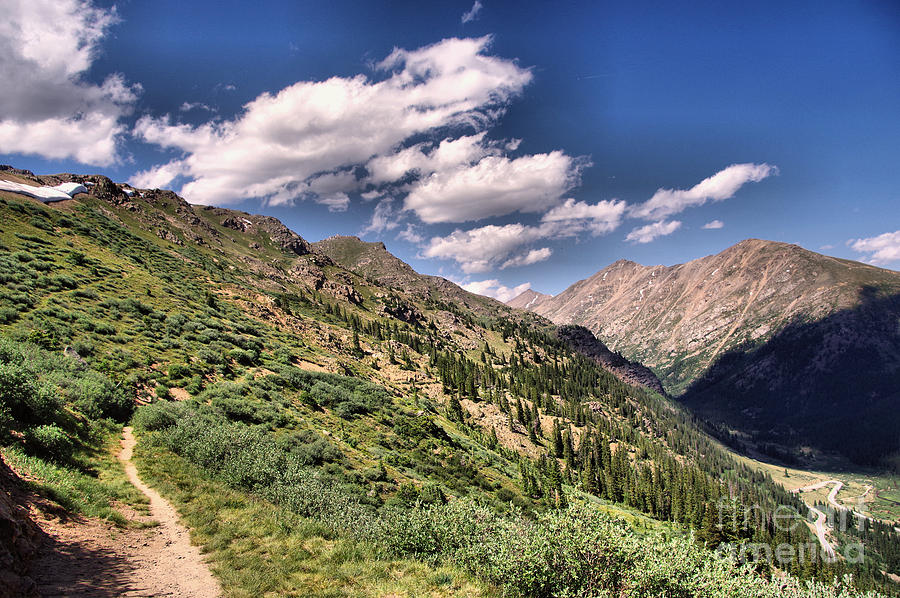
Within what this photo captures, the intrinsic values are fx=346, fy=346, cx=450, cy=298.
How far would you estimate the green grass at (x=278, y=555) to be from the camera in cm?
1157

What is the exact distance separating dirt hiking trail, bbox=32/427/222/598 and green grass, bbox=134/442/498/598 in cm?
60

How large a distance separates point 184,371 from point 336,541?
2474 centimetres

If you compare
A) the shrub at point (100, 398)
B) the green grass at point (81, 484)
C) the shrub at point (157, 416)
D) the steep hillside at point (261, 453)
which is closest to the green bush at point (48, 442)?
the steep hillside at point (261, 453)

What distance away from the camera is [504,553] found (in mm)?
15672

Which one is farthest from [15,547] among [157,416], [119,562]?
[157,416]

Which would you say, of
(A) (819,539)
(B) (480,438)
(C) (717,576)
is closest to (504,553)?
(C) (717,576)

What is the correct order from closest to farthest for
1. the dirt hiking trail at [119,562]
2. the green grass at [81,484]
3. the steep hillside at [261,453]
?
the dirt hiking trail at [119,562], the green grass at [81,484], the steep hillside at [261,453]

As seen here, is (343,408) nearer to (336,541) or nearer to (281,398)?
(281,398)

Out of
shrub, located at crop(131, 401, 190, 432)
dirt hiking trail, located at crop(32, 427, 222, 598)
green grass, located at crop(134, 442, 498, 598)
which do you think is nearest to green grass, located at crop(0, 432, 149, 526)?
dirt hiking trail, located at crop(32, 427, 222, 598)

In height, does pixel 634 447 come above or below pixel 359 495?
below

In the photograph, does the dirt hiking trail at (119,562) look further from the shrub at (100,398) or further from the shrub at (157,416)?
the shrub at (100,398)

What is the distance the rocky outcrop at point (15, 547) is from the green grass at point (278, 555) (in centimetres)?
469

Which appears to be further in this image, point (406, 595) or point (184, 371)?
point (184, 371)

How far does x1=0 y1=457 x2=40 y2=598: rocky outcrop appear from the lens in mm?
7273
